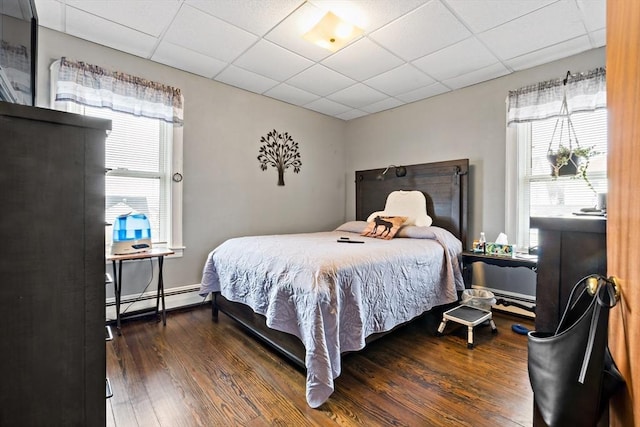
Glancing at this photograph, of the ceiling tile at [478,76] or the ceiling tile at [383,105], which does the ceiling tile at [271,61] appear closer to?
the ceiling tile at [383,105]

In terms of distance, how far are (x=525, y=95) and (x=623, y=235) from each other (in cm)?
309

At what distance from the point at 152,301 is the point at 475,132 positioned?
156 inches

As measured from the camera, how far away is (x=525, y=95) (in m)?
2.98

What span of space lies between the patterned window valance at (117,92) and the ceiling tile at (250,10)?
3.56 feet

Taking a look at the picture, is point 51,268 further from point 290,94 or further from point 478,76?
point 478,76

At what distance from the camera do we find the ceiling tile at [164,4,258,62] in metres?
2.32

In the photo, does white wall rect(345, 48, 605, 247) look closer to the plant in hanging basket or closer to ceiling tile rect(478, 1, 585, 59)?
ceiling tile rect(478, 1, 585, 59)

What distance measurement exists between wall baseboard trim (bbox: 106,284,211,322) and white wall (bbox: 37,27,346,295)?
72mm

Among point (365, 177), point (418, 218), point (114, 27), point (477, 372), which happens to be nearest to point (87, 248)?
point (477, 372)

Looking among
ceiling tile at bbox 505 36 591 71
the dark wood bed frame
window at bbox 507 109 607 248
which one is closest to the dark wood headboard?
the dark wood bed frame

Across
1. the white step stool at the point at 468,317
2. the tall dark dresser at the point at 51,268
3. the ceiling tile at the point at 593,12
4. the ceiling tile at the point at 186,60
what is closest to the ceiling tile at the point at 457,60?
the ceiling tile at the point at 593,12

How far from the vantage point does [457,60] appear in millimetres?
2914

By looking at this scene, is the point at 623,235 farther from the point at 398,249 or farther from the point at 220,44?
the point at 220,44

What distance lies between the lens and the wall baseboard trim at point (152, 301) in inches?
110
